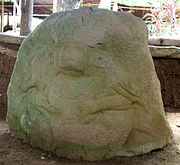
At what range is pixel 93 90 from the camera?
5.49ft

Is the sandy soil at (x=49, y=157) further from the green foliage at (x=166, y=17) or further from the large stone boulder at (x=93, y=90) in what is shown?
the green foliage at (x=166, y=17)

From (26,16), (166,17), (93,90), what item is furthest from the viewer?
(166,17)

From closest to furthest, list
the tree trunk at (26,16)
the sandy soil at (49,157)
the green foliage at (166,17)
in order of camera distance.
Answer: the sandy soil at (49,157), the tree trunk at (26,16), the green foliage at (166,17)

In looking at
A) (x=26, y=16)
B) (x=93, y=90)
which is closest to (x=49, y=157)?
(x=93, y=90)

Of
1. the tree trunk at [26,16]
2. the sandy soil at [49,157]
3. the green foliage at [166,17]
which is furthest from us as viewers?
the green foliage at [166,17]

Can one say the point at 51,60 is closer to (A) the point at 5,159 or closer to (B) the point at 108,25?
(B) the point at 108,25

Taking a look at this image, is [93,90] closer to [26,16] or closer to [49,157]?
[49,157]

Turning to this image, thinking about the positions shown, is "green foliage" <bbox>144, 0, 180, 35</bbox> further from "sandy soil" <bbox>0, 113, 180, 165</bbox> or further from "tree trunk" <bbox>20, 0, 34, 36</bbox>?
"sandy soil" <bbox>0, 113, 180, 165</bbox>

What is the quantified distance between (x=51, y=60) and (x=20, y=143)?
68 centimetres

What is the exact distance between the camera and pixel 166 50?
323 centimetres

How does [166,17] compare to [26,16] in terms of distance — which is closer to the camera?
[26,16]

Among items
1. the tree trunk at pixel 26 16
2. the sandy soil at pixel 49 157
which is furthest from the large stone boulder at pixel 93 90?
the tree trunk at pixel 26 16

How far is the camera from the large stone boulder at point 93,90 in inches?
66.3

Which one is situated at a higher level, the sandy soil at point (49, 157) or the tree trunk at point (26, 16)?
the tree trunk at point (26, 16)
